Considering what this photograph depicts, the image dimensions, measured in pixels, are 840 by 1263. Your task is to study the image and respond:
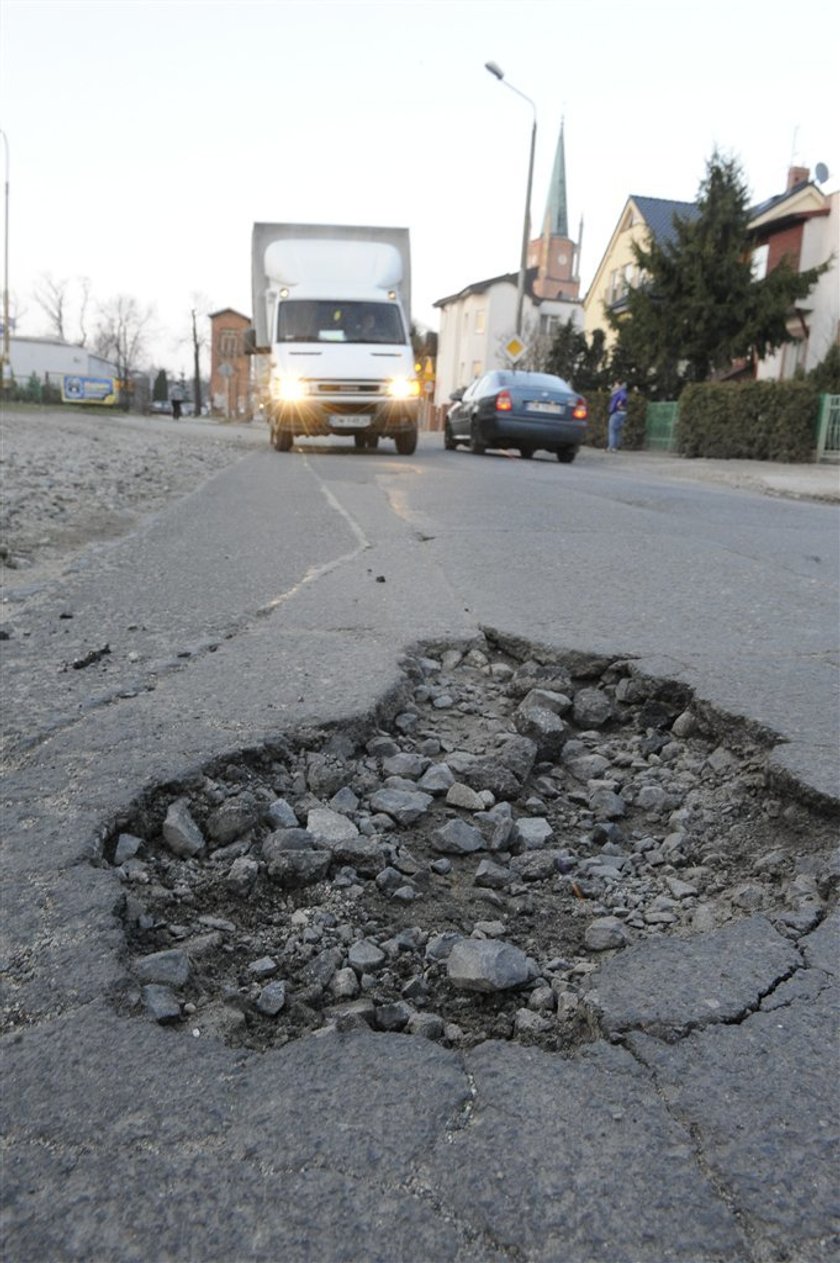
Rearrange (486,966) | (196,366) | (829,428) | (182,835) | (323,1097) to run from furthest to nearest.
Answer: (196,366) → (829,428) → (182,835) → (486,966) → (323,1097)

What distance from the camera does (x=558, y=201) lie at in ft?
349

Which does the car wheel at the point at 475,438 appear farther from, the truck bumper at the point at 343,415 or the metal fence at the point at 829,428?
the metal fence at the point at 829,428

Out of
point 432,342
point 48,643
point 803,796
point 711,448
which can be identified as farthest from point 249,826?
point 711,448

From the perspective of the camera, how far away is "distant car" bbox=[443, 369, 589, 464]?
57.4 feet

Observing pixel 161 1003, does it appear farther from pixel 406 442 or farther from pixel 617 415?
pixel 617 415

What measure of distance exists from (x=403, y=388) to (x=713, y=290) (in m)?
13.6

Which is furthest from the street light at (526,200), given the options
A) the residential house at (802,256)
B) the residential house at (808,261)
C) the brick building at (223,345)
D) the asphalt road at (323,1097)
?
the brick building at (223,345)

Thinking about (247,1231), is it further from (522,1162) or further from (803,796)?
(803,796)

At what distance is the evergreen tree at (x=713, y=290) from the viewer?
2589 cm

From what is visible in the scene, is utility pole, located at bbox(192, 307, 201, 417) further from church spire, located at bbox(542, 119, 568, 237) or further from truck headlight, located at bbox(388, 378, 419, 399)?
truck headlight, located at bbox(388, 378, 419, 399)

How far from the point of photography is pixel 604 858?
221 cm

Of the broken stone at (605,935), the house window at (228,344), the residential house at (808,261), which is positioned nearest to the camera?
the broken stone at (605,935)

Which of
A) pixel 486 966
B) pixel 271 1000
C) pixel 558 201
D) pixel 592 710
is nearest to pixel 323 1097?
pixel 271 1000

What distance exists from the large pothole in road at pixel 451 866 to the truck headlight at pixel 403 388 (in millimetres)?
13634
